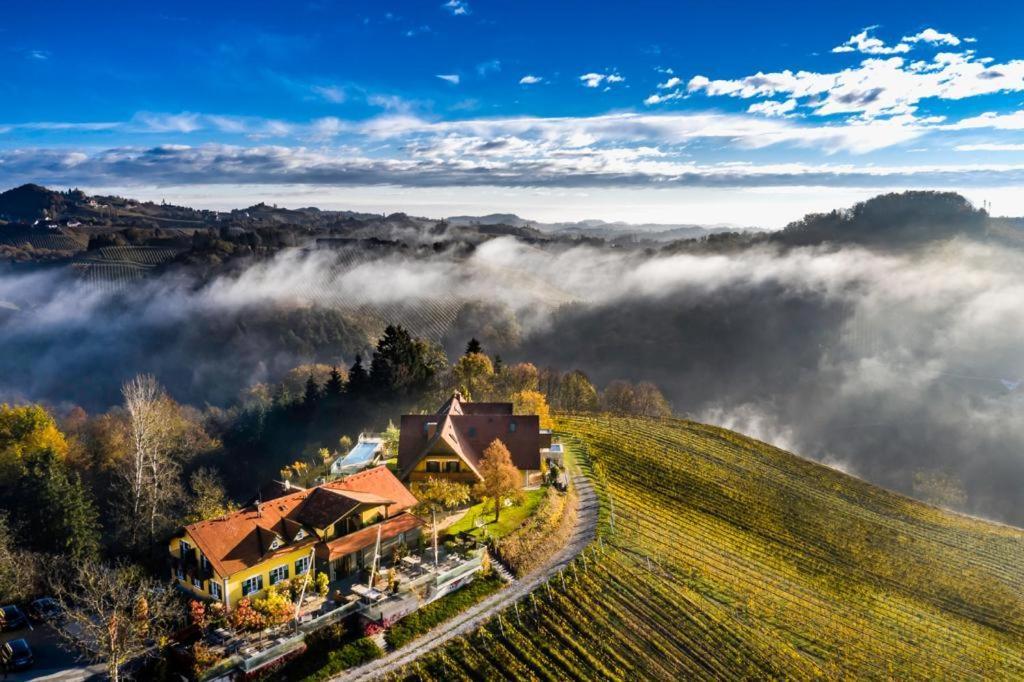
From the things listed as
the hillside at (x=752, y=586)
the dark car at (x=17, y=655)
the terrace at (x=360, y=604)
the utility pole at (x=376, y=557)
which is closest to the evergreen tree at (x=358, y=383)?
the hillside at (x=752, y=586)

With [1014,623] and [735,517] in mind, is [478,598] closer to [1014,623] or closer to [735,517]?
[735,517]

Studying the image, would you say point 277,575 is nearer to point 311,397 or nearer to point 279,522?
point 279,522

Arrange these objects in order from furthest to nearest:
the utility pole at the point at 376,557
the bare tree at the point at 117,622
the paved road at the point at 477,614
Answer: the utility pole at the point at 376,557, the paved road at the point at 477,614, the bare tree at the point at 117,622

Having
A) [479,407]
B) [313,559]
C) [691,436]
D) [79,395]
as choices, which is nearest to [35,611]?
[313,559]

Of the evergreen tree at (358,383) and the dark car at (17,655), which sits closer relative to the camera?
the dark car at (17,655)

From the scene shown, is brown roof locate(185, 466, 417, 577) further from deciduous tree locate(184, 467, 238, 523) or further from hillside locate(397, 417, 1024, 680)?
hillside locate(397, 417, 1024, 680)

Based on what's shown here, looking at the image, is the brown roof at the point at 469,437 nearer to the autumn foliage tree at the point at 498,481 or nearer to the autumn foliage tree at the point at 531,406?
the autumn foliage tree at the point at 498,481

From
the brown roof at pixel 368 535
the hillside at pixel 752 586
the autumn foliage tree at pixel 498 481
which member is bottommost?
the hillside at pixel 752 586
